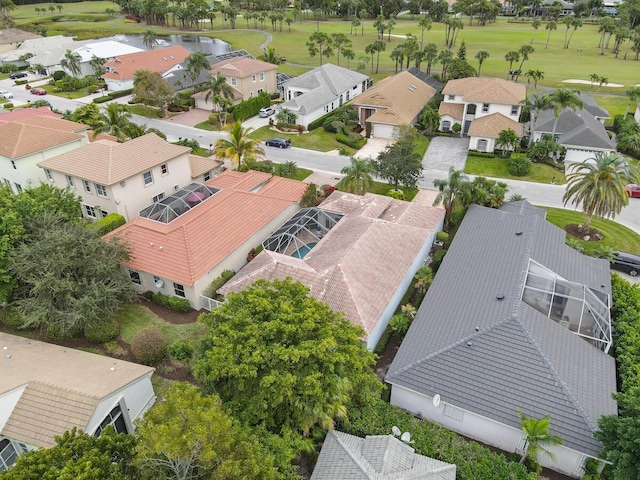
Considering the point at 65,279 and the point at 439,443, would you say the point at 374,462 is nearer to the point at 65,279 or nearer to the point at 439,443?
the point at 439,443

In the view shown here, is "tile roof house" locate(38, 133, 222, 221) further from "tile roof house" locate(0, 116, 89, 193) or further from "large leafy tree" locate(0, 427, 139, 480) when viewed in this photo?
"large leafy tree" locate(0, 427, 139, 480)

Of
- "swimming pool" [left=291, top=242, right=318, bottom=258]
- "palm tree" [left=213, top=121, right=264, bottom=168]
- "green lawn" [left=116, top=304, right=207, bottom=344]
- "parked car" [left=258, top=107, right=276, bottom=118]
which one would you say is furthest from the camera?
"parked car" [left=258, top=107, right=276, bottom=118]

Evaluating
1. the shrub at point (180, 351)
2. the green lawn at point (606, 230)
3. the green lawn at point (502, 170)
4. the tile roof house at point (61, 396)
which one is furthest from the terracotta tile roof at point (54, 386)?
the green lawn at point (502, 170)

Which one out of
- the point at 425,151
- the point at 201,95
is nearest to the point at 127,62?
the point at 201,95

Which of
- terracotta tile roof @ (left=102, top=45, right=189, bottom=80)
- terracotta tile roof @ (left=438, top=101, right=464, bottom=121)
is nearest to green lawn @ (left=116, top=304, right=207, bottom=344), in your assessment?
terracotta tile roof @ (left=438, top=101, right=464, bottom=121)

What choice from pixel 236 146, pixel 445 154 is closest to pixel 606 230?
pixel 445 154

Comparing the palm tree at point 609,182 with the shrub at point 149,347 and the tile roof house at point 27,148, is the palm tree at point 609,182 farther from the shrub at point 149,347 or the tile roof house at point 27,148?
the tile roof house at point 27,148
